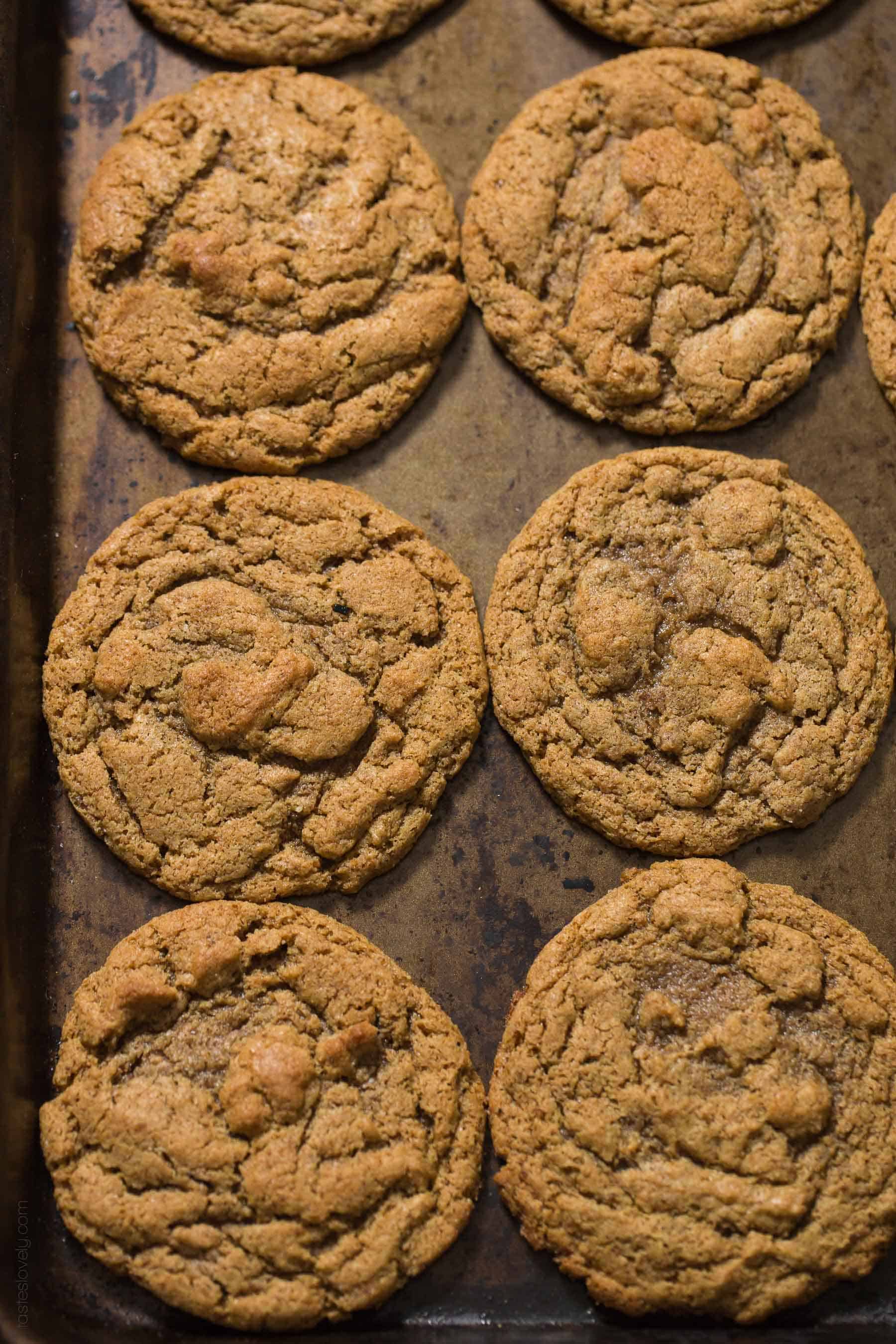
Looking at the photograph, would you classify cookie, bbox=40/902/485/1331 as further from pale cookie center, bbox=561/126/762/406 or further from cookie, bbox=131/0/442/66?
cookie, bbox=131/0/442/66

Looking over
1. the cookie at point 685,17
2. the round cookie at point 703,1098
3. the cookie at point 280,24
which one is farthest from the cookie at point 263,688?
the cookie at point 685,17

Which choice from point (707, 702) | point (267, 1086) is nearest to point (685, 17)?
point (707, 702)

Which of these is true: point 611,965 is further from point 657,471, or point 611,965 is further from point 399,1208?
point 657,471

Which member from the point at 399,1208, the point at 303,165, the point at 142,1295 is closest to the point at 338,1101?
the point at 399,1208

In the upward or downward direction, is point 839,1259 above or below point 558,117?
below

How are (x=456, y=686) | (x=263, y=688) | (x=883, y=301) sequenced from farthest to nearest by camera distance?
1. (x=883, y=301)
2. (x=456, y=686)
3. (x=263, y=688)

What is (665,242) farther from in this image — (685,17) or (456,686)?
(456,686)

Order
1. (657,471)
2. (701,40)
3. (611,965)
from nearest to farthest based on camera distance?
(611,965), (657,471), (701,40)
